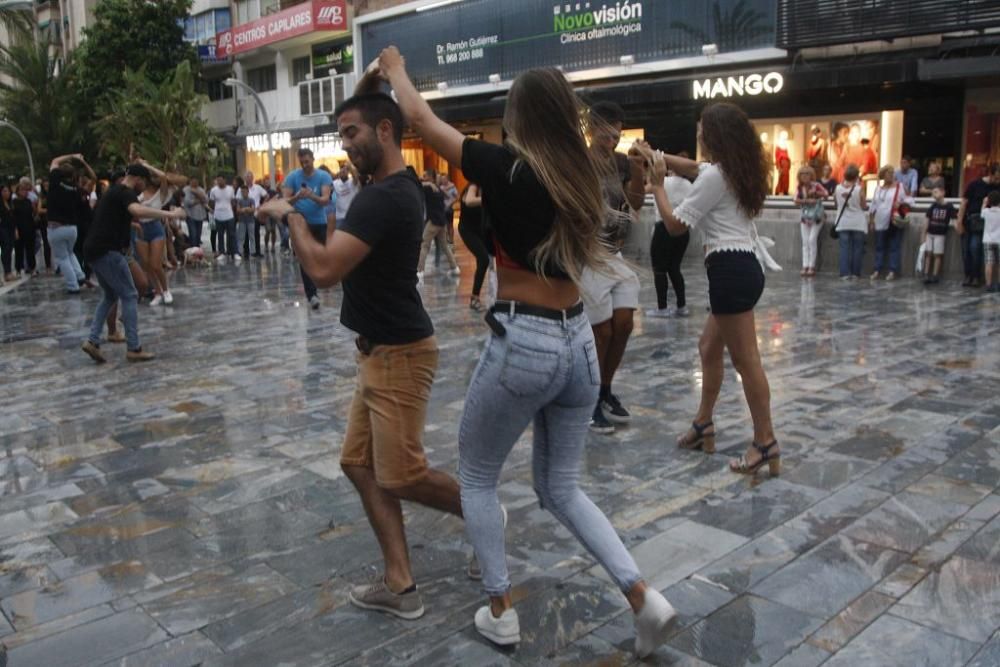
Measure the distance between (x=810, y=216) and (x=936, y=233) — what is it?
1.84 m

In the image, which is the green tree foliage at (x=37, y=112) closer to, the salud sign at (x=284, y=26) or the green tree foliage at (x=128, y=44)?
the green tree foliage at (x=128, y=44)

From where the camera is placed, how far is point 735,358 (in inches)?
193

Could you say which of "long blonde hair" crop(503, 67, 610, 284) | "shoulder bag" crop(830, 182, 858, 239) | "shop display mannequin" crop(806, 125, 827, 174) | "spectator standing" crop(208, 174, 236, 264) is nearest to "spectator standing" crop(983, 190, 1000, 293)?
"shoulder bag" crop(830, 182, 858, 239)

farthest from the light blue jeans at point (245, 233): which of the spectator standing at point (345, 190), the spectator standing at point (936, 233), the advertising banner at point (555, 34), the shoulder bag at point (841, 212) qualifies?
the spectator standing at point (936, 233)

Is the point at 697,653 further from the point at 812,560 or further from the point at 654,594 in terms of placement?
the point at 812,560

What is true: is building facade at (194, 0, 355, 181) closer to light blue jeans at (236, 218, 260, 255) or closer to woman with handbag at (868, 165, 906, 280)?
light blue jeans at (236, 218, 260, 255)

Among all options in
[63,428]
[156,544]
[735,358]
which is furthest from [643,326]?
[156,544]

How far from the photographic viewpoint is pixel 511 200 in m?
2.87

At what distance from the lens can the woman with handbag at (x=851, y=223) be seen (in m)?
13.9

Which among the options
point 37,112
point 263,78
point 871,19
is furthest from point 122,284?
point 37,112

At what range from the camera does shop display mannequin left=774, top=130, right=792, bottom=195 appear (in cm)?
2141

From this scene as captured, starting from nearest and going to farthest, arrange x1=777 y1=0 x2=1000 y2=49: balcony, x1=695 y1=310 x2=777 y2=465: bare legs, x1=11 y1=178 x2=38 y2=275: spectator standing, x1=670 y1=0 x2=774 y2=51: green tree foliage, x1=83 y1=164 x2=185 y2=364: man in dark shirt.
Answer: x1=695 y1=310 x2=777 y2=465: bare legs < x1=83 y1=164 x2=185 y2=364: man in dark shirt < x1=11 y1=178 x2=38 y2=275: spectator standing < x1=777 y1=0 x2=1000 y2=49: balcony < x1=670 y1=0 x2=774 y2=51: green tree foliage

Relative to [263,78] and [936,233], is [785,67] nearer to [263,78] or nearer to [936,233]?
[936,233]

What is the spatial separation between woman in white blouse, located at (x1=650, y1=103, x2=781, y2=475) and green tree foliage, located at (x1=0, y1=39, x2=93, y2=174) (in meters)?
42.0
